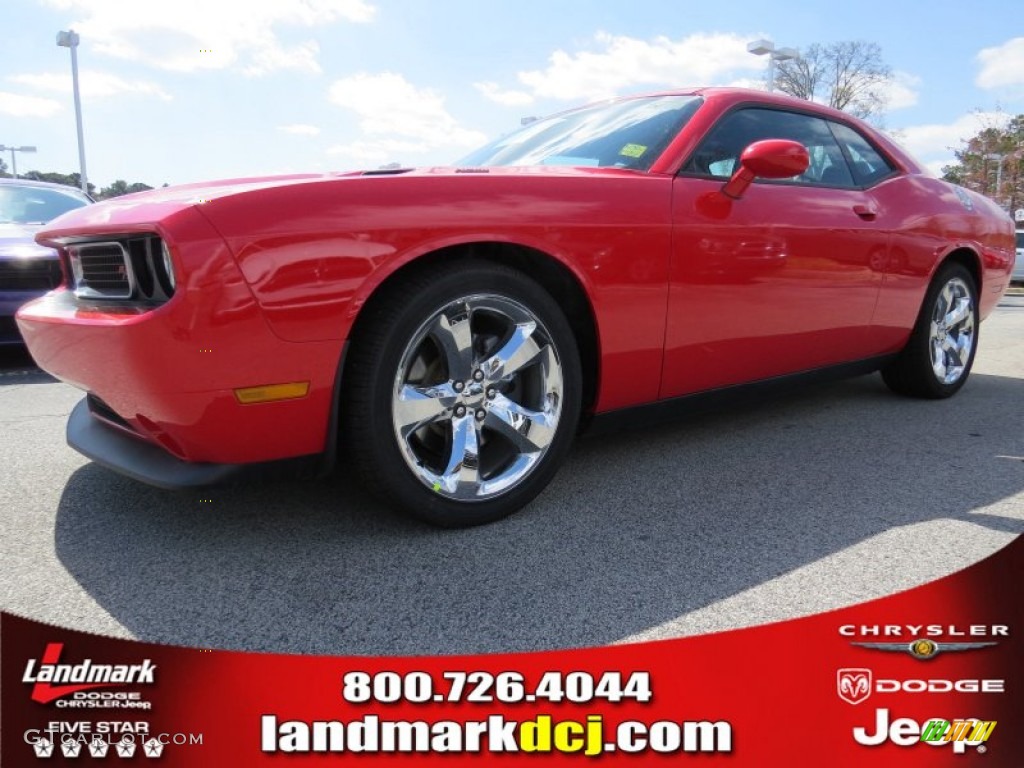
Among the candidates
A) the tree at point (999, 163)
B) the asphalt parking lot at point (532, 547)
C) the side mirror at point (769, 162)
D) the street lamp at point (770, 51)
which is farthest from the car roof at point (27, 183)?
the tree at point (999, 163)

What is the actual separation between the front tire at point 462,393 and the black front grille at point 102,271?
24.1 inches

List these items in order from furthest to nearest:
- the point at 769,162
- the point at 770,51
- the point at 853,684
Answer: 1. the point at 770,51
2. the point at 769,162
3. the point at 853,684

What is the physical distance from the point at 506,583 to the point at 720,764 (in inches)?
29.5

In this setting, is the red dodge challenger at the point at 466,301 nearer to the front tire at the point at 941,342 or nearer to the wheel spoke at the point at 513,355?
the wheel spoke at the point at 513,355

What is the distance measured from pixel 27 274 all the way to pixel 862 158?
4932 mm

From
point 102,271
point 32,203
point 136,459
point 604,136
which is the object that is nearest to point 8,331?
point 32,203

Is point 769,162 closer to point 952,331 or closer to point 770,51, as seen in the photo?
point 952,331

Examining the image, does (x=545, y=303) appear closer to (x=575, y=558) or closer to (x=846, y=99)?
(x=575, y=558)

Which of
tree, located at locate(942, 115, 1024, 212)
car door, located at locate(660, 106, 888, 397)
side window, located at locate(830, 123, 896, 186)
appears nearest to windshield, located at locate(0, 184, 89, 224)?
car door, located at locate(660, 106, 888, 397)

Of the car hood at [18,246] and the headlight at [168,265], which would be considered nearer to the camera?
the headlight at [168,265]

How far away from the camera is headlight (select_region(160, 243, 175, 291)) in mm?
1779

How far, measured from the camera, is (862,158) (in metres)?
3.58

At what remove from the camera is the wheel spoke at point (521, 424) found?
226cm

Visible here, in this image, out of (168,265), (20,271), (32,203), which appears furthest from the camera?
(32,203)
